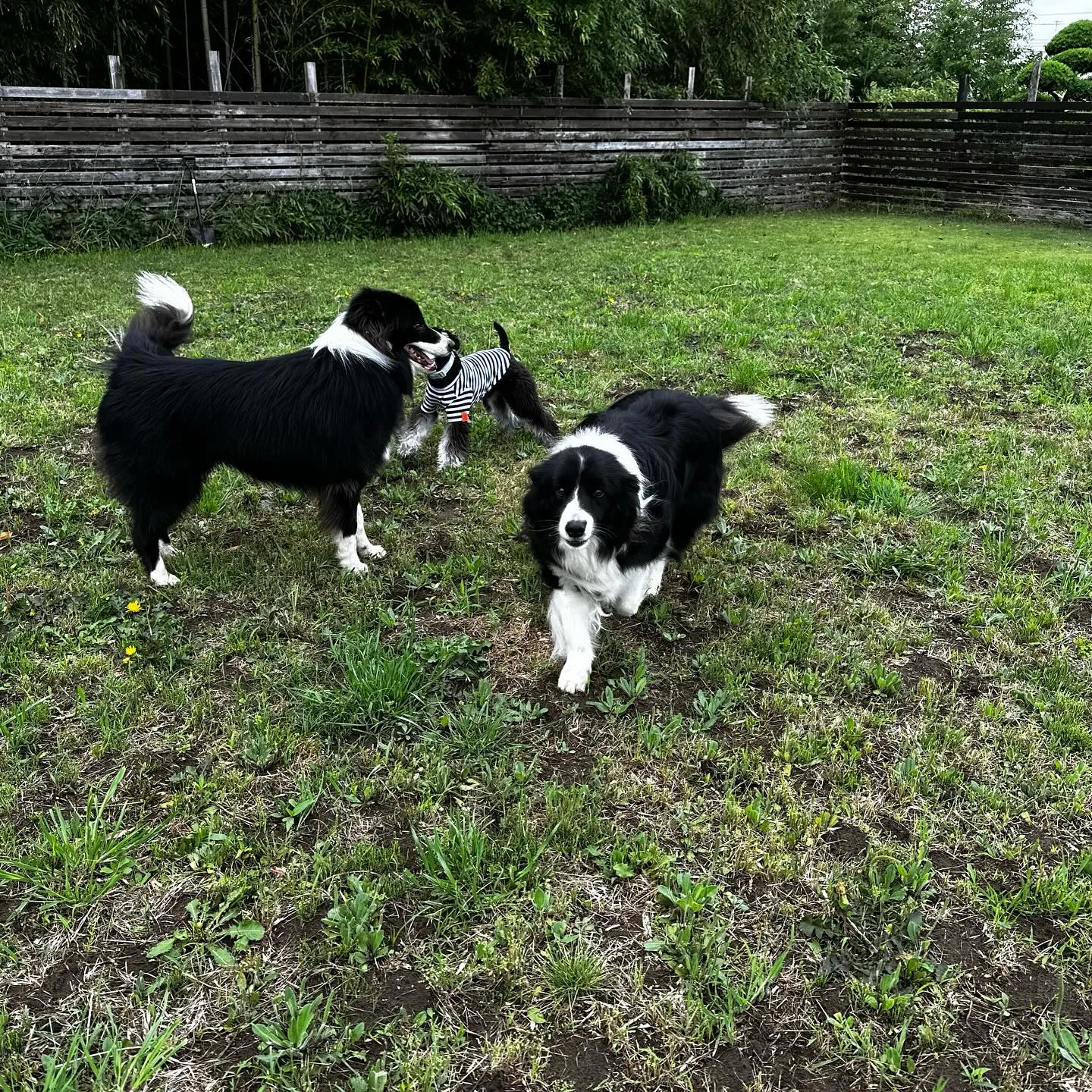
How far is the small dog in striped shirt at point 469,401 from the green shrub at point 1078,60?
25570mm

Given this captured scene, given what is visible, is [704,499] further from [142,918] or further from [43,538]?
[43,538]

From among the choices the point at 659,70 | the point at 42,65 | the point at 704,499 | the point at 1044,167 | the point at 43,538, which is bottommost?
the point at 43,538

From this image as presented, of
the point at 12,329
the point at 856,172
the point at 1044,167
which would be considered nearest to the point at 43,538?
the point at 12,329

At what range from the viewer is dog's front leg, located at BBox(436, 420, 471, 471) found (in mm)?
4422

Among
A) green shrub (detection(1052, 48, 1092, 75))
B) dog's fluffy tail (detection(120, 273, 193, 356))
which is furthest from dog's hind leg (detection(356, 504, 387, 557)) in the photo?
green shrub (detection(1052, 48, 1092, 75))

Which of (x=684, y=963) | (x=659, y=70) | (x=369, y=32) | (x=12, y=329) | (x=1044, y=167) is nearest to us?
(x=684, y=963)

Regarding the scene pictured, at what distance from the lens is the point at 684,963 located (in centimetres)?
179

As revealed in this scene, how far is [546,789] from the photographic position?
2.26 metres

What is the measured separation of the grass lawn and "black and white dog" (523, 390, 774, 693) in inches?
7.7

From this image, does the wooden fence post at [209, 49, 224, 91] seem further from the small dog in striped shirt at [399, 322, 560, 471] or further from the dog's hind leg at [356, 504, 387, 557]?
the dog's hind leg at [356, 504, 387, 557]

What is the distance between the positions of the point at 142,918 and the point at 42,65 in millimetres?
13875

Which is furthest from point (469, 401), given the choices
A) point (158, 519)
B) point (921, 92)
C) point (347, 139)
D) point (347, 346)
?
point (921, 92)

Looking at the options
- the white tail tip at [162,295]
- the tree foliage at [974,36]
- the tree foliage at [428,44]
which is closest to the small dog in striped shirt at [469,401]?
the white tail tip at [162,295]

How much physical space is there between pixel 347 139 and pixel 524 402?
384 inches
